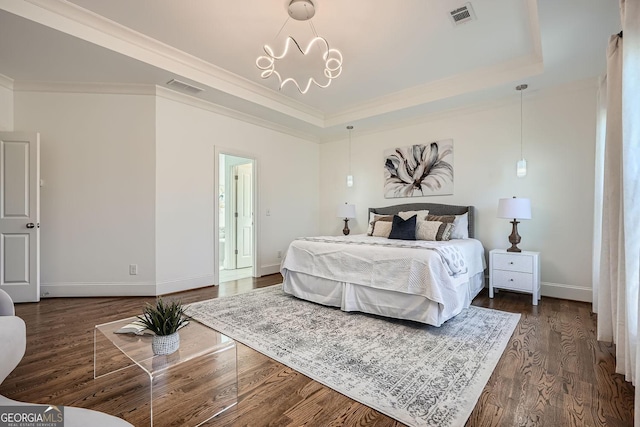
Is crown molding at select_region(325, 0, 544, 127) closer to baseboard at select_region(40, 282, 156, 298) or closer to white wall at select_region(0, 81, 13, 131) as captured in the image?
baseboard at select_region(40, 282, 156, 298)

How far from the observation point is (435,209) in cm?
459

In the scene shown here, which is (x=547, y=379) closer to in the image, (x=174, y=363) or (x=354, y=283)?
(x=354, y=283)

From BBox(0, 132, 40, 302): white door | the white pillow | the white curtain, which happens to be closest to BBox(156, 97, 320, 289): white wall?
BBox(0, 132, 40, 302): white door

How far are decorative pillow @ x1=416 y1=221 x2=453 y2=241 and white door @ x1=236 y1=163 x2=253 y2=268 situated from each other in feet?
10.7

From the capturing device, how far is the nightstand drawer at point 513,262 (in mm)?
3505

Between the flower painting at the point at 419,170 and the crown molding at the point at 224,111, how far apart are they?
1801mm

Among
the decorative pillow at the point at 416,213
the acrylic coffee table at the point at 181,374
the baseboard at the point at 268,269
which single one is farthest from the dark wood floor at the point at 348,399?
the baseboard at the point at 268,269

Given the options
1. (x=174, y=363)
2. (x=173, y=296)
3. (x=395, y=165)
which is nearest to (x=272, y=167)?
(x=395, y=165)

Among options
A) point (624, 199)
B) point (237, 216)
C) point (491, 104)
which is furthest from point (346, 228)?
point (624, 199)

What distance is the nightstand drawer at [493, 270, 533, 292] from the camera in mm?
3516

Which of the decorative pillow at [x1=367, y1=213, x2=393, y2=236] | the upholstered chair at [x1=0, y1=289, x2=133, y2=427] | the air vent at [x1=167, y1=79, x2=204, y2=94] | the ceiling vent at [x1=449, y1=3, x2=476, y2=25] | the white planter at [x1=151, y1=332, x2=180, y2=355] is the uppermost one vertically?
the ceiling vent at [x1=449, y1=3, x2=476, y2=25]

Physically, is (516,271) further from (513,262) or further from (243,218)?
(243,218)

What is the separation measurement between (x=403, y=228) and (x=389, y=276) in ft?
4.34

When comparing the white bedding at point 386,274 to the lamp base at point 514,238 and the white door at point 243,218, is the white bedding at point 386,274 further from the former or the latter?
the white door at point 243,218
